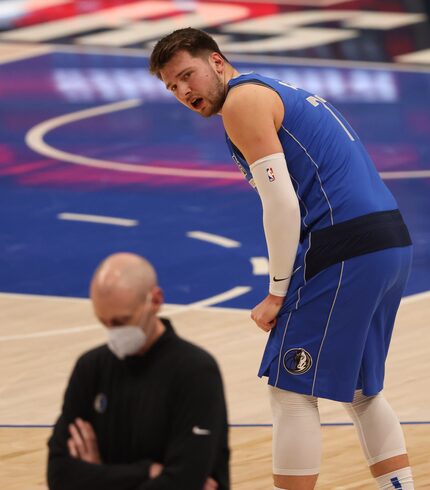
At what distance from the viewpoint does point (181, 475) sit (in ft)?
14.8

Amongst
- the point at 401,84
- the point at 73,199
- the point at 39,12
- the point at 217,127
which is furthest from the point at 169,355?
the point at 39,12

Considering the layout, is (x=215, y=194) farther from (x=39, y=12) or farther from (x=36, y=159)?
(x=39, y=12)

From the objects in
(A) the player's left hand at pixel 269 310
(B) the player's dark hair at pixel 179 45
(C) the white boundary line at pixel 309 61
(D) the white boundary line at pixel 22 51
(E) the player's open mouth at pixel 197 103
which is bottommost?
(A) the player's left hand at pixel 269 310

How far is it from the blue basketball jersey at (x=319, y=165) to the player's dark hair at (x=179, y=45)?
18cm

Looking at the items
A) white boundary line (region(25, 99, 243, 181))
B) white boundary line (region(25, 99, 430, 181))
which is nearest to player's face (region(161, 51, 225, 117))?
white boundary line (region(25, 99, 430, 181))

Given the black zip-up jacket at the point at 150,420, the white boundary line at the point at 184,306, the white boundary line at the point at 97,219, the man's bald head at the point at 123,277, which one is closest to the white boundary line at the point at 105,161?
the white boundary line at the point at 97,219

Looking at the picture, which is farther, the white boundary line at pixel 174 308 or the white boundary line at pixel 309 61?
the white boundary line at pixel 309 61

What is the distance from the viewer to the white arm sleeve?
562 cm

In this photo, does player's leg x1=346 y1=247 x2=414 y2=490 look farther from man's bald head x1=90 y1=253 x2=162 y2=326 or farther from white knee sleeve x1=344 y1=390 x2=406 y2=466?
man's bald head x1=90 y1=253 x2=162 y2=326

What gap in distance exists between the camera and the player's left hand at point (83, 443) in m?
4.69

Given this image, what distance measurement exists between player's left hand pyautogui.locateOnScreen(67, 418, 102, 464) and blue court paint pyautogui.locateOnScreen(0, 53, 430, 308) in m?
5.96

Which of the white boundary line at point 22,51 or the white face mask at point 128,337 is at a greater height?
the white boundary line at point 22,51

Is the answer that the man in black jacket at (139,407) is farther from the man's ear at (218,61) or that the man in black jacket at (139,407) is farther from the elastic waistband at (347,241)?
the man's ear at (218,61)

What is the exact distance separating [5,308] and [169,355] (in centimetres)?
638
